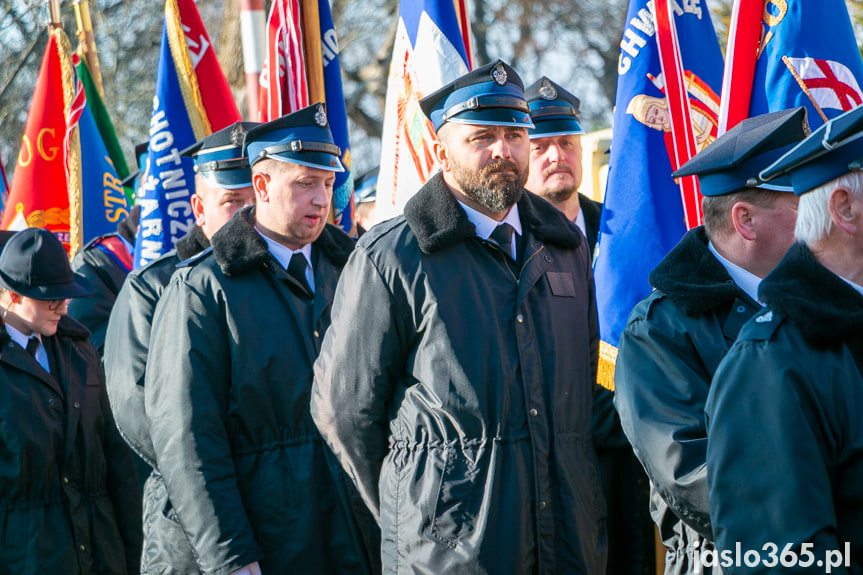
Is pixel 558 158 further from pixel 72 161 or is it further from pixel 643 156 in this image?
pixel 72 161

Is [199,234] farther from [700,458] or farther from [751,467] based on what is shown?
[751,467]

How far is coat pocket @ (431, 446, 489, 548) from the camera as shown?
3.28 meters

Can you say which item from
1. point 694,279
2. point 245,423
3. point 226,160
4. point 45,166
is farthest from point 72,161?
point 694,279

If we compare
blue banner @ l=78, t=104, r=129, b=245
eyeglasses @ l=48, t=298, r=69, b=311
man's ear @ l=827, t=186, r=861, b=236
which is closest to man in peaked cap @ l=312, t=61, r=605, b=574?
man's ear @ l=827, t=186, r=861, b=236

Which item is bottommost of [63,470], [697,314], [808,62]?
[63,470]

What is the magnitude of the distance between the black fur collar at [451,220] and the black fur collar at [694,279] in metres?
0.70

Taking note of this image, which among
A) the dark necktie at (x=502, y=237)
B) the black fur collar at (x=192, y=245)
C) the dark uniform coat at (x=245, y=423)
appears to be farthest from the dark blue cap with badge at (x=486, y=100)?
the black fur collar at (x=192, y=245)

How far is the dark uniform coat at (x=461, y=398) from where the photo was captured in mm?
3303

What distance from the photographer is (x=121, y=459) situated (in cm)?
537

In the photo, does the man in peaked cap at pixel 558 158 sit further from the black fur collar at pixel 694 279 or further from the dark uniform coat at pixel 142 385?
the black fur collar at pixel 694 279

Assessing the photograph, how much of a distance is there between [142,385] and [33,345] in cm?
88

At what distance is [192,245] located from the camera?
196 inches

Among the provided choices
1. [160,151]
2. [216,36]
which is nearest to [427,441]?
[160,151]

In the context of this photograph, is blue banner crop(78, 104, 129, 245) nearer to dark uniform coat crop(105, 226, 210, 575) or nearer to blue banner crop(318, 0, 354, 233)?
blue banner crop(318, 0, 354, 233)
